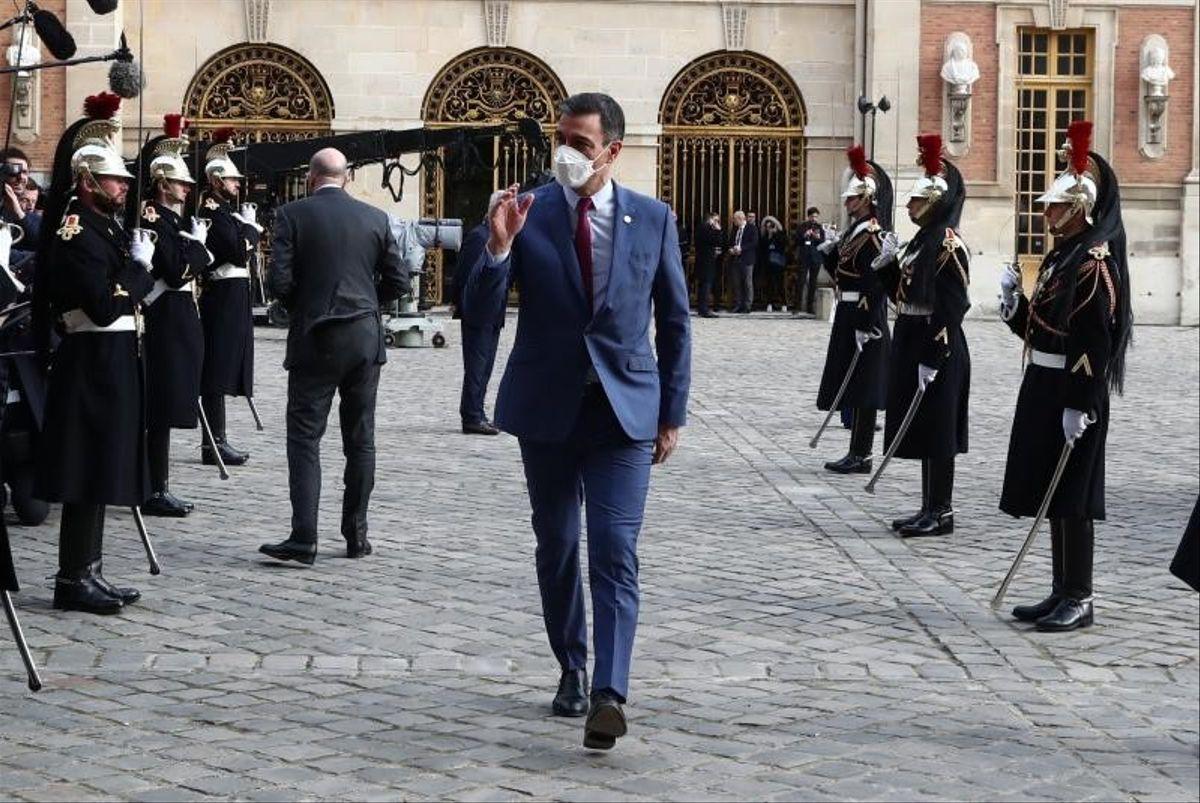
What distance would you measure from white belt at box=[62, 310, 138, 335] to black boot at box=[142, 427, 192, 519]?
2525 millimetres

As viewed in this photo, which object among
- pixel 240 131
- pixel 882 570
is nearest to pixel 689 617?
pixel 882 570

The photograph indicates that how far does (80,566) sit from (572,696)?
2677mm

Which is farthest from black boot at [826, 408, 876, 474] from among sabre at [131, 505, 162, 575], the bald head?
sabre at [131, 505, 162, 575]

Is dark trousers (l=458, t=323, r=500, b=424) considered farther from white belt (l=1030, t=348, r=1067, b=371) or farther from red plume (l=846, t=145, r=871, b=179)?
white belt (l=1030, t=348, r=1067, b=371)

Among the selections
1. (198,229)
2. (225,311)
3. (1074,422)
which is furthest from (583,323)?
(225,311)

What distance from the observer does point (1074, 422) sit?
894cm

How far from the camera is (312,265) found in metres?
10.5

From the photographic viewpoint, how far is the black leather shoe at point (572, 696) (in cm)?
726

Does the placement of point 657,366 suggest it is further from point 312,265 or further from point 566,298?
point 312,265

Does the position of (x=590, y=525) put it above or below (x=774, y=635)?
above

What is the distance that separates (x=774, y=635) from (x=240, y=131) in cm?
2682

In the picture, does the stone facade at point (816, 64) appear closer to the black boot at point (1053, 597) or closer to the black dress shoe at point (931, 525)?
the black dress shoe at point (931, 525)

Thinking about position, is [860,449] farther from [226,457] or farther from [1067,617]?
[1067,617]

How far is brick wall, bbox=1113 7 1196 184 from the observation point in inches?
1389
